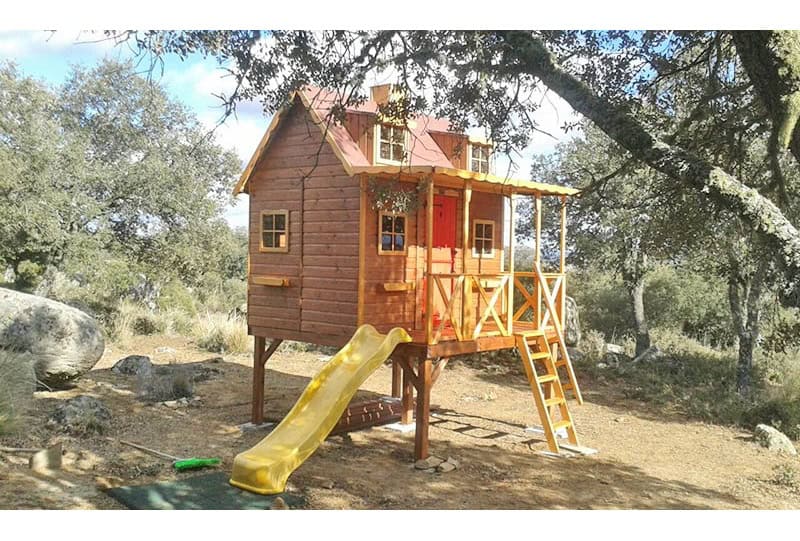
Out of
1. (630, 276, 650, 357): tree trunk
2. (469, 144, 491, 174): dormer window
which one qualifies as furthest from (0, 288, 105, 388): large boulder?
(630, 276, 650, 357): tree trunk

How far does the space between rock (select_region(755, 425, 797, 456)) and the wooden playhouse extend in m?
2.12

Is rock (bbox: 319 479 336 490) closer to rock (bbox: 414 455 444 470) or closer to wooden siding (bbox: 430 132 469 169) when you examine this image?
rock (bbox: 414 455 444 470)

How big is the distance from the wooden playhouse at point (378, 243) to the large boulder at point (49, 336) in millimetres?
2241

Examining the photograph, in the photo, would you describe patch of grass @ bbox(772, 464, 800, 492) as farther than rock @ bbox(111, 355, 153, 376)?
No

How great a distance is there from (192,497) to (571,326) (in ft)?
27.4

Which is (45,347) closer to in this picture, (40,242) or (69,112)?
(40,242)

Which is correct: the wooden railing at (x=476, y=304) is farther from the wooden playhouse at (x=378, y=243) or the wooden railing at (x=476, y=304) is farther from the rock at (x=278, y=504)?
the rock at (x=278, y=504)

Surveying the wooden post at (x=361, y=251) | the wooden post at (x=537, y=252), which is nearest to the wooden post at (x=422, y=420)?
the wooden post at (x=361, y=251)

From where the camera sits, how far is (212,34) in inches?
191

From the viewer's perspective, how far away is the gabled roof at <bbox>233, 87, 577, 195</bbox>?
18.3 ft

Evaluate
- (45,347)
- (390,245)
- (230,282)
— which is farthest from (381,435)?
(230,282)

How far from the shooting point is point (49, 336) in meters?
7.53

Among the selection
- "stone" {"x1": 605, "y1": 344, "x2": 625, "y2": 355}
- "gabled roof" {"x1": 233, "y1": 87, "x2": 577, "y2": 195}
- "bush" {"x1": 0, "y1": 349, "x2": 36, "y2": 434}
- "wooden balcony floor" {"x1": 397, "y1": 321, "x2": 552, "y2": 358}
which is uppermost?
"gabled roof" {"x1": 233, "y1": 87, "x2": 577, "y2": 195}

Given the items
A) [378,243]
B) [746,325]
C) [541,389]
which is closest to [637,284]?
[746,325]
